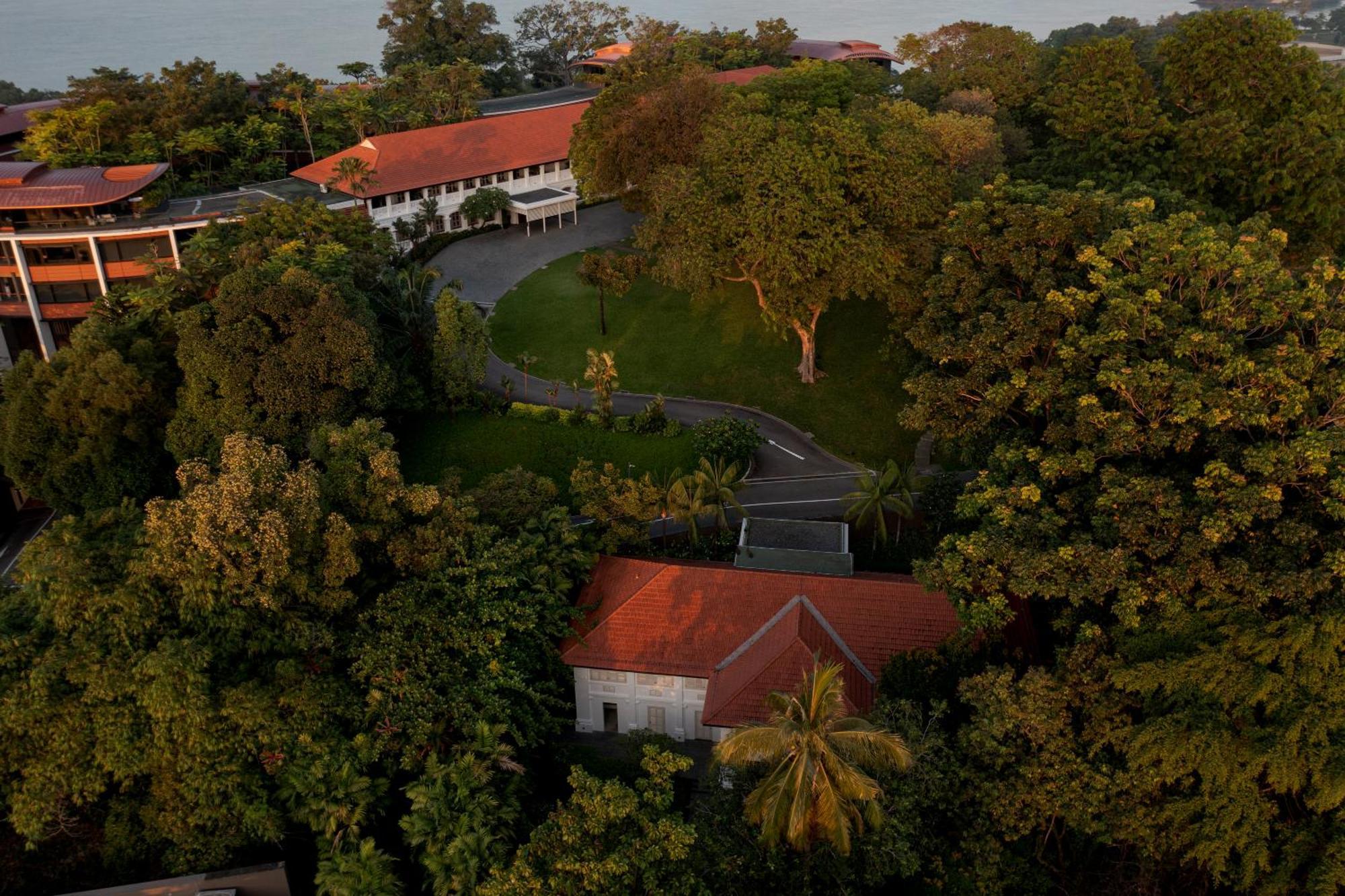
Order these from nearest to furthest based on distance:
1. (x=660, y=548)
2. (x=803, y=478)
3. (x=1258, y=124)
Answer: (x=660, y=548) < (x=803, y=478) < (x=1258, y=124)

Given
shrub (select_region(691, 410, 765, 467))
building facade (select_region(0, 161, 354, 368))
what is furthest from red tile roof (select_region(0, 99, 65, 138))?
shrub (select_region(691, 410, 765, 467))

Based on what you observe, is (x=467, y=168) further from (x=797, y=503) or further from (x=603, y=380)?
(x=797, y=503)

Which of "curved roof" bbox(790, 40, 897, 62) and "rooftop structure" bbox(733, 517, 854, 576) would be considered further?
"curved roof" bbox(790, 40, 897, 62)

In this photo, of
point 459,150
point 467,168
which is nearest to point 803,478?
point 467,168

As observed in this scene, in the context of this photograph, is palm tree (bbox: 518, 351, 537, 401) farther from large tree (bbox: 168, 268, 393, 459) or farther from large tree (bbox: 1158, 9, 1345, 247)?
large tree (bbox: 1158, 9, 1345, 247)

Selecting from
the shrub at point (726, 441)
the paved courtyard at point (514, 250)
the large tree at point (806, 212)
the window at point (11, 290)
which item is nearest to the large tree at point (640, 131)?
the paved courtyard at point (514, 250)

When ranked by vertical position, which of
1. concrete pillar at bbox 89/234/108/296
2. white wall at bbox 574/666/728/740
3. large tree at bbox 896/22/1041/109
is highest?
large tree at bbox 896/22/1041/109
